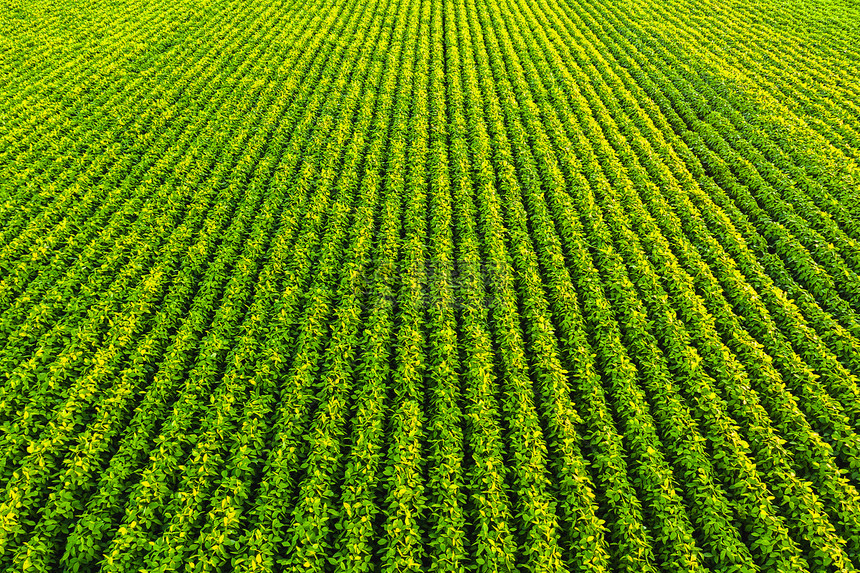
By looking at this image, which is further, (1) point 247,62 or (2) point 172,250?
(1) point 247,62

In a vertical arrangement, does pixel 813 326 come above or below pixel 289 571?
above

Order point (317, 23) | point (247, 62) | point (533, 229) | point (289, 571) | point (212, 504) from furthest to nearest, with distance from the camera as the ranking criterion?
point (317, 23)
point (247, 62)
point (533, 229)
point (212, 504)
point (289, 571)

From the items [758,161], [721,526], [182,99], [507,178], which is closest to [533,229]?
[507,178]

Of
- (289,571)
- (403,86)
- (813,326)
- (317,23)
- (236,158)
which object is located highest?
(317,23)

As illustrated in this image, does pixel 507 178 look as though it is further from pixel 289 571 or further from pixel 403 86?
pixel 289 571

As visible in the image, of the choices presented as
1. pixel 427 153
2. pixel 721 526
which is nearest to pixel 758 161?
pixel 427 153

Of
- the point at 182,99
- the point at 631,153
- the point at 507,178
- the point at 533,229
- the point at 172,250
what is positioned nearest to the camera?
the point at 172,250
